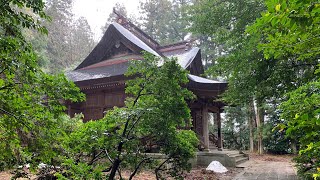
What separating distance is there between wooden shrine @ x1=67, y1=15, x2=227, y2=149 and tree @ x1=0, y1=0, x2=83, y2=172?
7.60 metres

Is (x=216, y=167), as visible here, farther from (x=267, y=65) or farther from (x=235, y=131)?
(x=235, y=131)

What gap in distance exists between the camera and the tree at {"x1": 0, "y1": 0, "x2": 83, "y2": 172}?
92.8 inches

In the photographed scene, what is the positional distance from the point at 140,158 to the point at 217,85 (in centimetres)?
680

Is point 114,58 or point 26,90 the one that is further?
point 114,58

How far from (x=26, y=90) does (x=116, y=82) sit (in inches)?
326

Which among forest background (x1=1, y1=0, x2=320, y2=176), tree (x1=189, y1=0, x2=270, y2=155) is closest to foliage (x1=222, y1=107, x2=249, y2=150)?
forest background (x1=1, y1=0, x2=320, y2=176)

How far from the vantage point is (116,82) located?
35.4ft

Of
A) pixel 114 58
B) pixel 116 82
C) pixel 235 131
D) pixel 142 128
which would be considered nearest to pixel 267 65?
pixel 142 128

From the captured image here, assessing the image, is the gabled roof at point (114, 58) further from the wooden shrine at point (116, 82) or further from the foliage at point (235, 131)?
the foliage at point (235, 131)

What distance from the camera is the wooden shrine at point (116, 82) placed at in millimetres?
10648

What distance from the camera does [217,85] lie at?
10.1 meters

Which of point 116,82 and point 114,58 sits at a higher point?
point 114,58

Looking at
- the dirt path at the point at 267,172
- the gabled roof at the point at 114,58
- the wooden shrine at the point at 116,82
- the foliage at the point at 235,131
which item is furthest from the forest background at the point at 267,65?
the gabled roof at the point at 114,58

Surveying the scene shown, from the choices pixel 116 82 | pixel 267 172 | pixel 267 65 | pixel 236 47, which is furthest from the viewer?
pixel 116 82
